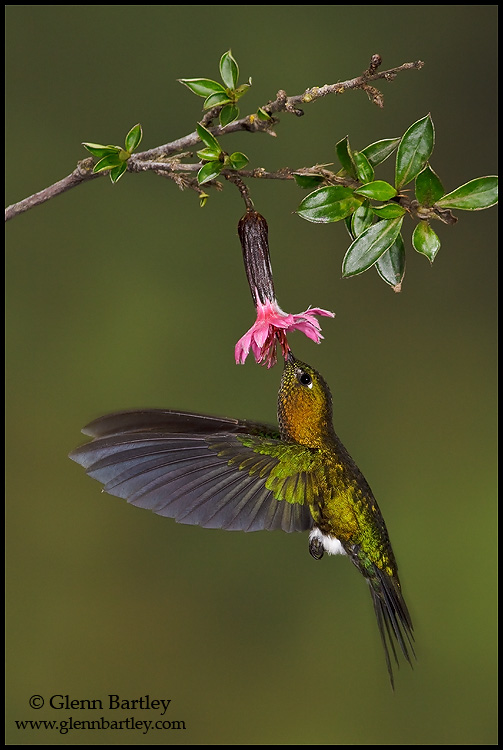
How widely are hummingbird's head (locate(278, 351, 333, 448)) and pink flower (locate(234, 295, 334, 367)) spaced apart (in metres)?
0.03

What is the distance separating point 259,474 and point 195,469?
0.09 meters

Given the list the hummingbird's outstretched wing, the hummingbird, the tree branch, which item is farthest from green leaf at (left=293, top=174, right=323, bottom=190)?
the hummingbird's outstretched wing

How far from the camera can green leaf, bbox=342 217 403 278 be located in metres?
0.89

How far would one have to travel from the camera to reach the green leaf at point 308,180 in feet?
3.06

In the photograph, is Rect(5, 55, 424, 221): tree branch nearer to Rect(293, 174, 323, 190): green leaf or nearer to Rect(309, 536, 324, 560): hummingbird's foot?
Rect(293, 174, 323, 190): green leaf

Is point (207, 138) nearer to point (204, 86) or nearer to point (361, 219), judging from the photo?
point (204, 86)

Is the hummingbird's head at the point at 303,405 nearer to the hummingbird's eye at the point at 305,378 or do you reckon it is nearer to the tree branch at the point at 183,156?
the hummingbird's eye at the point at 305,378

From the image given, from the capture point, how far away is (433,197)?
89 centimetres

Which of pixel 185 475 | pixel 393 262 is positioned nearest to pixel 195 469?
pixel 185 475

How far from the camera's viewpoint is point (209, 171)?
93cm

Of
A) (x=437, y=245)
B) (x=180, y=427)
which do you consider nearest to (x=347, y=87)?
(x=437, y=245)

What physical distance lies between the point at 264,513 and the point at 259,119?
53cm

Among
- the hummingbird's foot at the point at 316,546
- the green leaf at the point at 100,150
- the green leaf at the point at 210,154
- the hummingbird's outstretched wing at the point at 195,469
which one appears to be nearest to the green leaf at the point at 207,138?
the green leaf at the point at 210,154

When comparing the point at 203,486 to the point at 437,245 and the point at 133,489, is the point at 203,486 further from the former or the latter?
the point at 437,245
